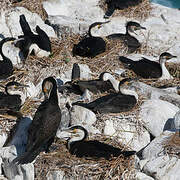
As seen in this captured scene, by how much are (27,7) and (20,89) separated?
451cm

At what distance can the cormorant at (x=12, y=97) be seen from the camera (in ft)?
31.0

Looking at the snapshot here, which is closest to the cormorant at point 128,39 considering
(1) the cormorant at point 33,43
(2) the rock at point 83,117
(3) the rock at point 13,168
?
(1) the cormorant at point 33,43

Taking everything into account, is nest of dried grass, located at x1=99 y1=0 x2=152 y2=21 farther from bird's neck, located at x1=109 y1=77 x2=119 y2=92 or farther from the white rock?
the white rock

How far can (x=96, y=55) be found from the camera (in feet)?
40.6

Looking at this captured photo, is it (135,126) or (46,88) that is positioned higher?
(46,88)

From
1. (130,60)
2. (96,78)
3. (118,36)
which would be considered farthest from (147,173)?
(118,36)

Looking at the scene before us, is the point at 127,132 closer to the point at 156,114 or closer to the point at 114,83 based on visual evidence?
the point at 156,114

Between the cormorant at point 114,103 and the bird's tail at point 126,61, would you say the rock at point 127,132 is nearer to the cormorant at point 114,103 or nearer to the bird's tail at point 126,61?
the cormorant at point 114,103

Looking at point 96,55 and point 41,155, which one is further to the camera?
point 96,55

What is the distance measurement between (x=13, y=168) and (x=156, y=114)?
10.1 feet

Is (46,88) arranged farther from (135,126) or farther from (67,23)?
(67,23)

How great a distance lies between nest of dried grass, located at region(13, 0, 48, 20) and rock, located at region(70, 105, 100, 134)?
5.42 metres

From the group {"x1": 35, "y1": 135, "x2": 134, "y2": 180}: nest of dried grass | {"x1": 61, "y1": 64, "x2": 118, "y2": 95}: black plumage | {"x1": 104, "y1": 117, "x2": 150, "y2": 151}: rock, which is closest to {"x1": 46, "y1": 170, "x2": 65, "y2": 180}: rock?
{"x1": 35, "y1": 135, "x2": 134, "y2": 180}: nest of dried grass

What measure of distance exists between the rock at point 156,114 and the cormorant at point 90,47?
2.61 m
